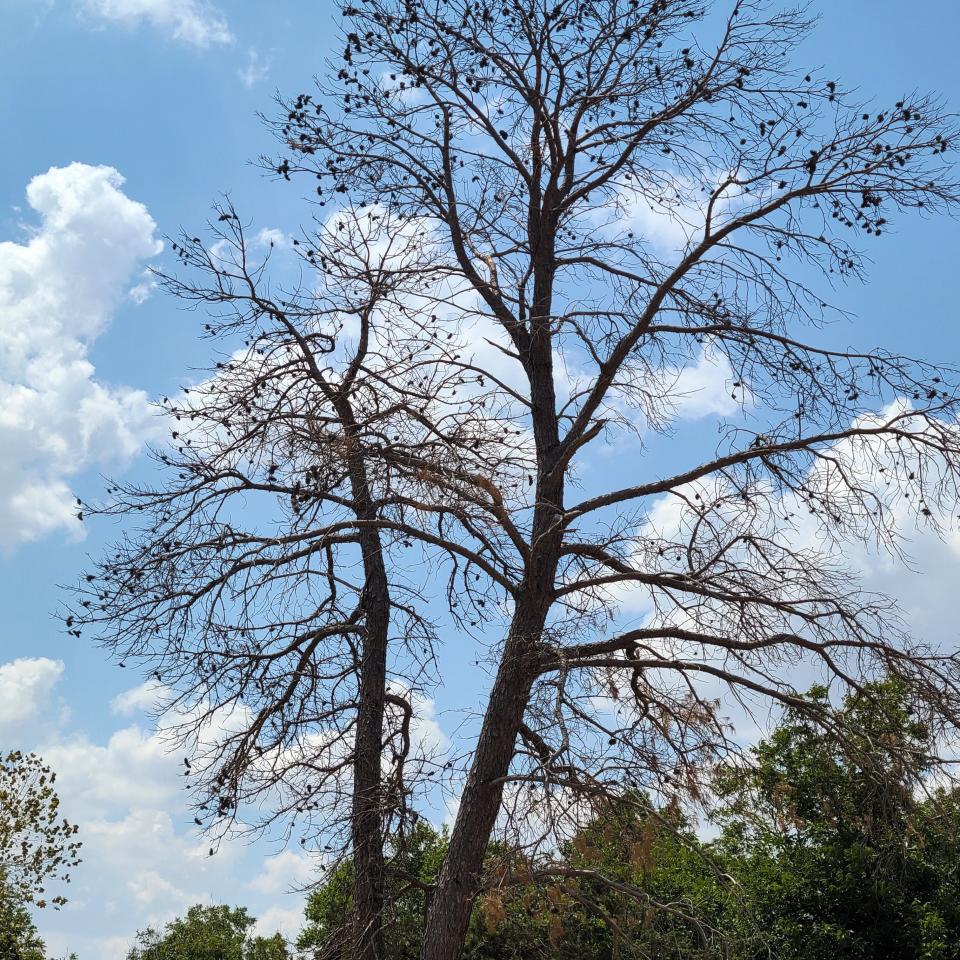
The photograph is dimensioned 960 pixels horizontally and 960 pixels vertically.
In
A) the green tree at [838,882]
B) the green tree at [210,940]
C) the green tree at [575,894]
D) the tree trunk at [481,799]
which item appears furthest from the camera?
the green tree at [210,940]

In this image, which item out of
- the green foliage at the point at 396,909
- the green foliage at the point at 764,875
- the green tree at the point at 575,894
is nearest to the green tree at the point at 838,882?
the green foliage at the point at 764,875

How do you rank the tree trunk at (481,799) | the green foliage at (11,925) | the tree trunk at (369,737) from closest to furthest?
1. the tree trunk at (481,799)
2. the tree trunk at (369,737)
3. the green foliage at (11,925)

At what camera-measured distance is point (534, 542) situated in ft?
26.6

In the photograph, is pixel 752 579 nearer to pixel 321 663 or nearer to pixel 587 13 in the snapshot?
pixel 321 663

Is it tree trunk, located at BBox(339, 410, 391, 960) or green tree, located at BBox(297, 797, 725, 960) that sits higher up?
tree trunk, located at BBox(339, 410, 391, 960)

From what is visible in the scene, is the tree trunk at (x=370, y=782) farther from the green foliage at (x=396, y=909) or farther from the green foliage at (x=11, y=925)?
the green foliage at (x=11, y=925)

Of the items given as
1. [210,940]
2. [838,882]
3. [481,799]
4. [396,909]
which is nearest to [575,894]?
[481,799]

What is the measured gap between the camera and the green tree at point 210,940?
21641mm

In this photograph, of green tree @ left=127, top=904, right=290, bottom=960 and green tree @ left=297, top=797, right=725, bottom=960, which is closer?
green tree @ left=297, top=797, right=725, bottom=960

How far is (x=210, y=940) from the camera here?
2186 centimetres

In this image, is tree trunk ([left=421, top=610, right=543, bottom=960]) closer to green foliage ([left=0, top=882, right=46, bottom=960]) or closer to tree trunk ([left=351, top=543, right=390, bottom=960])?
tree trunk ([left=351, top=543, right=390, bottom=960])

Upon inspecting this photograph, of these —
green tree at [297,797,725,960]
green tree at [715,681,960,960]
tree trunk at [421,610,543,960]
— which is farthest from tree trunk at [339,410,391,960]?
green tree at [715,681,960,960]

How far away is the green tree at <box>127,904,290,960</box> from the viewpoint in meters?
21.6

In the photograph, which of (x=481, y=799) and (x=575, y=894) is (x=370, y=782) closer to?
(x=481, y=799)
